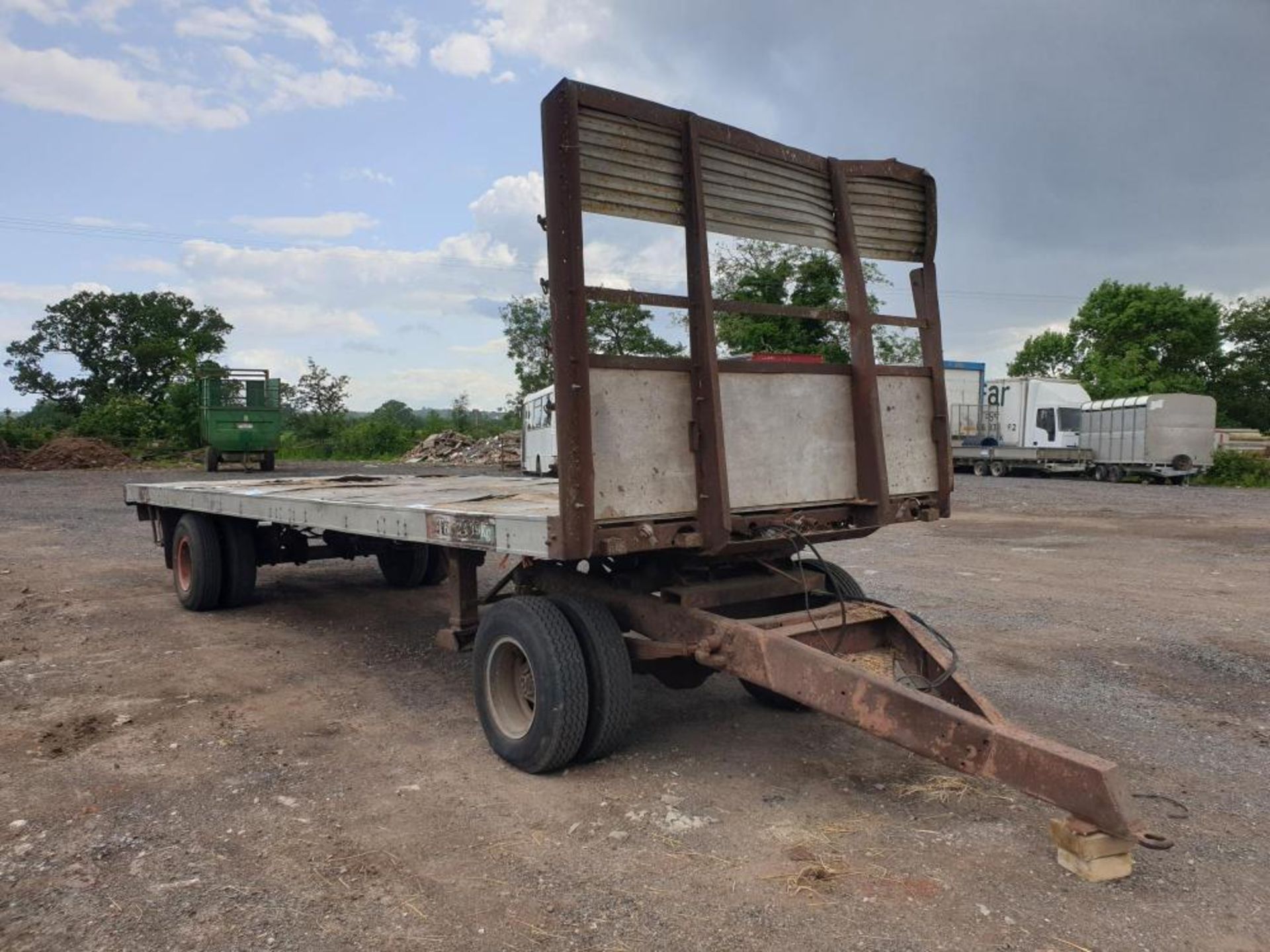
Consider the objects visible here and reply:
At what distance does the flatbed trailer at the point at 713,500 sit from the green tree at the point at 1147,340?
4877 centimetres

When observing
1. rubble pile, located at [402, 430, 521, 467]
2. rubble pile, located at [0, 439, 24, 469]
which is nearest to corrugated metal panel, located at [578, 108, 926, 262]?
rubble pile, located at [402, 430, 521, 467]

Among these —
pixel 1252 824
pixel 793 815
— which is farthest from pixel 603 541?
pixel 1252 824

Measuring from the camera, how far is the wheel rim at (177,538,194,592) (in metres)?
8.26

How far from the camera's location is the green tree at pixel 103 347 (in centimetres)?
5503

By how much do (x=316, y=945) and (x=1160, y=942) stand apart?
8.67 feet

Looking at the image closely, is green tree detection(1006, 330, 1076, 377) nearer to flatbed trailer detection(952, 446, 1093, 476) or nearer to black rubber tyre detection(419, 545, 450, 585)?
flatbed trailer detection(952, 446, 1093, 476)

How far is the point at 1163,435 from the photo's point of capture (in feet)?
85.2

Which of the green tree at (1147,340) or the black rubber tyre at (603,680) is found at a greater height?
the green tree at (1147,340)

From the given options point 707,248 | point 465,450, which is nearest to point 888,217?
point 707,248

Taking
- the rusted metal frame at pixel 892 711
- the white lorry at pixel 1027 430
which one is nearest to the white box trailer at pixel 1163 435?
the white lorry at pixel 1027 430

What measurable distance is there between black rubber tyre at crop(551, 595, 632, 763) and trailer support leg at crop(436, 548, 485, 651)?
2.87ft

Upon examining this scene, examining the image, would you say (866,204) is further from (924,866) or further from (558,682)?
(924,866)

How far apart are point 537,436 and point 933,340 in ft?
55.2

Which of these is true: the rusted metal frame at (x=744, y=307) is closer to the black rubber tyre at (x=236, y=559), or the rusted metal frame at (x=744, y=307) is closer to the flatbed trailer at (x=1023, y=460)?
the black rubber tyre at (x=236, y=559)
